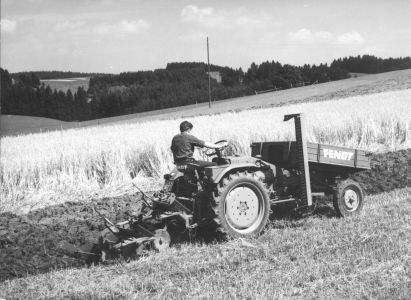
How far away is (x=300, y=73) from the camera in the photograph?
8188 cm

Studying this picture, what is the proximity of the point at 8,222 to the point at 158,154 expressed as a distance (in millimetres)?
4943

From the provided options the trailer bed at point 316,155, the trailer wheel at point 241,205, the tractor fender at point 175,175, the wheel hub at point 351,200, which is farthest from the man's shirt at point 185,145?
the wheel hub at point 351,200

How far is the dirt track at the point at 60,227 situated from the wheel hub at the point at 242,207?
2072mm

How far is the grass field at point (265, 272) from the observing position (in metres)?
4.70

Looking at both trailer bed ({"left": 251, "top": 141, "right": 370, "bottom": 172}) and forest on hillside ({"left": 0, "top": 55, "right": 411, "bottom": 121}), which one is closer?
trailer bed ({"left": 251, "top": 141, "right": 370, "bottom": 172})

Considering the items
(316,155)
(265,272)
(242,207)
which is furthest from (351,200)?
(265,272)

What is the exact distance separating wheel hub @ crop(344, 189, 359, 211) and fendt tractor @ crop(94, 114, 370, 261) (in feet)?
0.46

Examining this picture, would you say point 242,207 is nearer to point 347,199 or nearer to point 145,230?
point 145,230

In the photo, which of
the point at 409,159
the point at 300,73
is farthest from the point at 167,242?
→ the point at 300,73

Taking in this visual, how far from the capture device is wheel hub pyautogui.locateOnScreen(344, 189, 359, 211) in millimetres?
7801

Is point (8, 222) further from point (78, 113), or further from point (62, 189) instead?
point (78, 113)

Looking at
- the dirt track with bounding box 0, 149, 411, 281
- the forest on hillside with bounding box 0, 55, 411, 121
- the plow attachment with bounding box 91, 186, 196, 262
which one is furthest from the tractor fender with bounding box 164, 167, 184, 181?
the forest on hillside with bounding box 0, 55, 411, 121

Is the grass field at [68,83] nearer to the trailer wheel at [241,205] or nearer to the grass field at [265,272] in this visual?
the trailer wheel at [241,205]

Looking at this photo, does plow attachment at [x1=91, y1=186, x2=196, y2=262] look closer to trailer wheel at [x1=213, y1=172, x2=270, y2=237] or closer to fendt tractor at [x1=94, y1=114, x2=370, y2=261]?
fendt tractor at [x1=94, y1=114, x2=370, y2=261]
